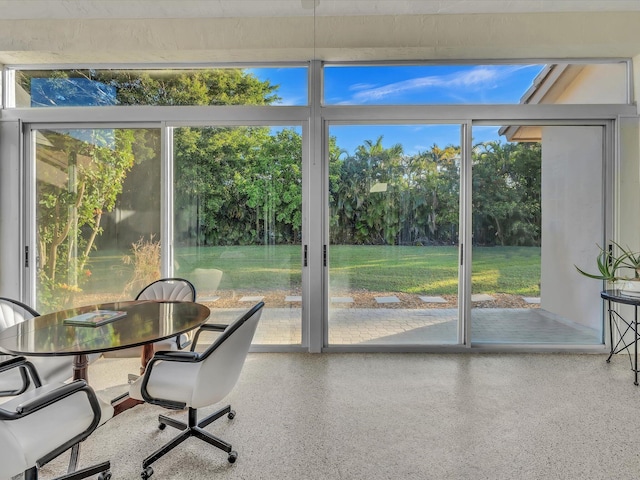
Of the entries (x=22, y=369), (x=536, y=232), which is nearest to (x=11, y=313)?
(x=22, y=369)

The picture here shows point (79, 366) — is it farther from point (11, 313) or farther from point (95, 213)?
point (95, 213)

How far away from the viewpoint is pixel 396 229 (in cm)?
380

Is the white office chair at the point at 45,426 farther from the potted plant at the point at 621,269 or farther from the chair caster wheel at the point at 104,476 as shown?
the potted plant at the point at 621,269

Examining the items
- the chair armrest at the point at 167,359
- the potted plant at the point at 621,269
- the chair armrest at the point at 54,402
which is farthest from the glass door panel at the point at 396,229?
the chair armrest at the point at 54,402

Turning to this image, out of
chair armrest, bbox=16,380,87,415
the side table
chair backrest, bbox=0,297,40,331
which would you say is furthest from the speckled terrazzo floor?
chair backrest, bbox=0,297,40,331

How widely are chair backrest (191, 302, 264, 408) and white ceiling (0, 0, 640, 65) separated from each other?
9.36 ft

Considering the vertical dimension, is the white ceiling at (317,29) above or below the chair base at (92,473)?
above

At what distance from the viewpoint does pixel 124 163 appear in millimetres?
3863

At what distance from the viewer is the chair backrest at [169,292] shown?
307 cm

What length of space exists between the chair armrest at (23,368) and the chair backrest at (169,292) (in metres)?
1.10

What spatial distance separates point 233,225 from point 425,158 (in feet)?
7.13

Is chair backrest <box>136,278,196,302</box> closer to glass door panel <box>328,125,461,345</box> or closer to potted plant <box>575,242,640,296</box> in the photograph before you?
glass door panel <box>328,125,461,345</box>

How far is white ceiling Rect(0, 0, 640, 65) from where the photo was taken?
3369 mm

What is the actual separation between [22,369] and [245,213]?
2.27 metres
